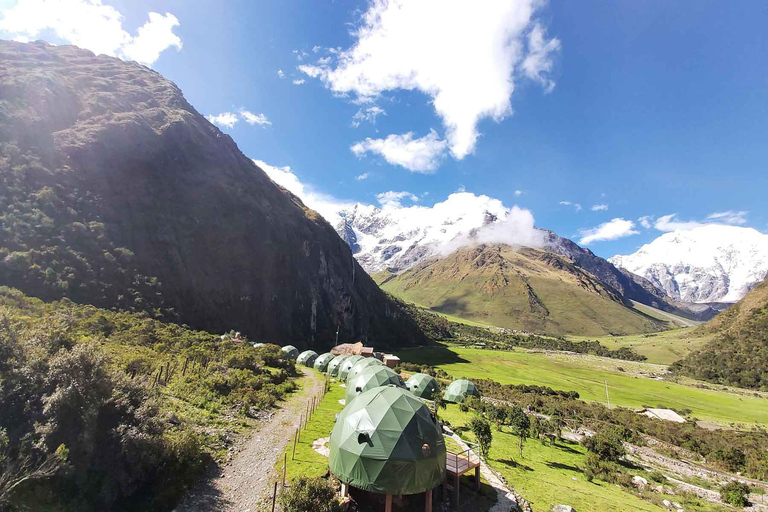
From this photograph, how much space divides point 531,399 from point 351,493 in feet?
174

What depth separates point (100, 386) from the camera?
16359mm

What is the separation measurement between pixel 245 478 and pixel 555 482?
22.2 meters

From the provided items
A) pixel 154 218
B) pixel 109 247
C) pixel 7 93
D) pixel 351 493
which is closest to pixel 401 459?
pixel 351 493

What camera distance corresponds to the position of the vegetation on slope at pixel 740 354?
354ft

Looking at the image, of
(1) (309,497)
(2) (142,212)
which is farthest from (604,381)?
(2) (142,212)

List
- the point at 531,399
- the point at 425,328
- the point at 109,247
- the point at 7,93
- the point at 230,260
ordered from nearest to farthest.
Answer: the point at 531,399, the point at 109,247, the point at 7,93, the point at 230,260, the point at 425,328

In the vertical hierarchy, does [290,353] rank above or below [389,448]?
below

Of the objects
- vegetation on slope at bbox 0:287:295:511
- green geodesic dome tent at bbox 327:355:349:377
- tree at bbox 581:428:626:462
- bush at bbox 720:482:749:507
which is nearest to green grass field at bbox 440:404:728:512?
tree at bbox 581:428:626:462

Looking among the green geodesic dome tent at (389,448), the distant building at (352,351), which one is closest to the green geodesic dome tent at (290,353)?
the distant building at (352,351)

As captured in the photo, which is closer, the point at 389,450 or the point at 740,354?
the point at 389,450

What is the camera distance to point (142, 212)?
7744 cm

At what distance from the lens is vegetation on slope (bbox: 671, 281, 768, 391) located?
108 metres

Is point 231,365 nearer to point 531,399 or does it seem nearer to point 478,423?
point 478,423

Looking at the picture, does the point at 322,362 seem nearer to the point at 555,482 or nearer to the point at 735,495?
the point at 555,482
